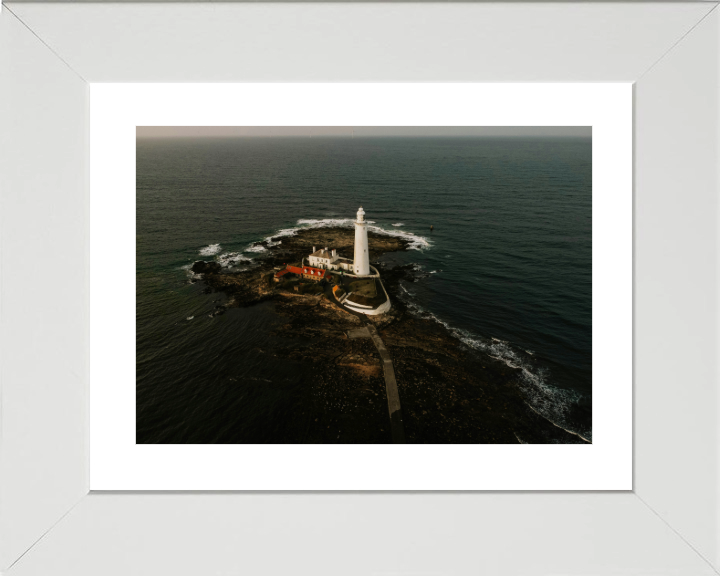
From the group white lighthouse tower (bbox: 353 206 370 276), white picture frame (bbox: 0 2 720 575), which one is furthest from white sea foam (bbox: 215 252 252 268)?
white picture frame (bbox: 0 2 720 575)

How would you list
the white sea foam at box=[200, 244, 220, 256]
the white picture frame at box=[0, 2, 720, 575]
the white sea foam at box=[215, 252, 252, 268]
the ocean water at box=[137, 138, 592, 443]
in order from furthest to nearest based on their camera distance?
the white sea foam at box=[200, 244, 220, 256] → the white sea foam at box=[215, 252, 252, 268] → the ocean water at box=[137, 138, 592, 443] → the white picture frame at box=[0, 2, 720, 575]

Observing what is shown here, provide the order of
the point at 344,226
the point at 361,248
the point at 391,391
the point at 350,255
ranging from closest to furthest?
the point at 391,391, the point at 361,248, the point at 350,255, the point at 344,226

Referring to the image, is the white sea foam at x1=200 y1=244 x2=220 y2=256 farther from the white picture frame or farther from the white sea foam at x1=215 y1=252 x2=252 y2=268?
the white picture frame

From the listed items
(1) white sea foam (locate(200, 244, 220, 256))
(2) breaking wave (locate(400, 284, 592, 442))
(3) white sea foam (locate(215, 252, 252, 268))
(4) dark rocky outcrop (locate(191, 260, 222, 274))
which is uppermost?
(1) white sea foam (locate(200, 244, 220, 256))

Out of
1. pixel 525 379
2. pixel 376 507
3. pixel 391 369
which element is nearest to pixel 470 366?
pixel 525 379

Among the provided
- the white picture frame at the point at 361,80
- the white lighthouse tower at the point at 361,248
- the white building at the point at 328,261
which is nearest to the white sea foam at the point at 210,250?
the white building at the point at 328,261

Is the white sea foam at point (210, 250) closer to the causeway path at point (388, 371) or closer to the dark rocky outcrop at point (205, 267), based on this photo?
the dark rocky outcrop at point (205, 267)

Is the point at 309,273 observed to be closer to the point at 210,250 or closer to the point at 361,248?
the point at 361,248

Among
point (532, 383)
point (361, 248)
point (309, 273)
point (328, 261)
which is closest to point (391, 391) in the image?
point (532, 383)
